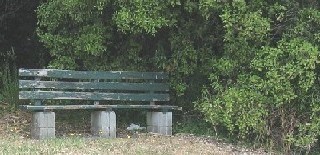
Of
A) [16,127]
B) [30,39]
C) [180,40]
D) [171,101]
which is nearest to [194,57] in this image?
[180,40]

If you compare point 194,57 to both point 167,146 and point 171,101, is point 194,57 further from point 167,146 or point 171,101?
point 167,146

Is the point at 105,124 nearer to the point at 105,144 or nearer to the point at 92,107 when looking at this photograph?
the point at 92,107

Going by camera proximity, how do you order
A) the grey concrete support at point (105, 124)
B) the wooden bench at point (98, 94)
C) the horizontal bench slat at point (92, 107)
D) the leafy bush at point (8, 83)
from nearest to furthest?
1. the horizontal bench slat at point (92, 107)
2. the wooden bench at point (98, 94)
3. the grey concrete support at point (105, 124)
4. the leafy bush at point (8, 83)

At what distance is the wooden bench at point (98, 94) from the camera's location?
8312mm

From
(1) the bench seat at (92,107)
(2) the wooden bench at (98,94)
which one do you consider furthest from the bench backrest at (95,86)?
(1) the bench seat at (92,107)

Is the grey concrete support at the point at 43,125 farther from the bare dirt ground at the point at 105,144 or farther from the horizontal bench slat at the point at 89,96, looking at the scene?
the horizontal bench slat at the point at 89,96

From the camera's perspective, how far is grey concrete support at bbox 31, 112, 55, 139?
825 cm

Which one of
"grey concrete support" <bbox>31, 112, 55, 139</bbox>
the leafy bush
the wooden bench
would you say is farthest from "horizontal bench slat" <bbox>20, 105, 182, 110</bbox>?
the leafy bush

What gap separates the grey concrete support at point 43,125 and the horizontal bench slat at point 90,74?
59 centimetres

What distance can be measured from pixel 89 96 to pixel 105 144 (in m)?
1.02

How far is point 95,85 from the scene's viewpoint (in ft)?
29.1

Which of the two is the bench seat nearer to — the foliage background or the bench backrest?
the bench backrest

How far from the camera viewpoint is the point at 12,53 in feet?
39.3

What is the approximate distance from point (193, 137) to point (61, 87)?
7.20 feet
